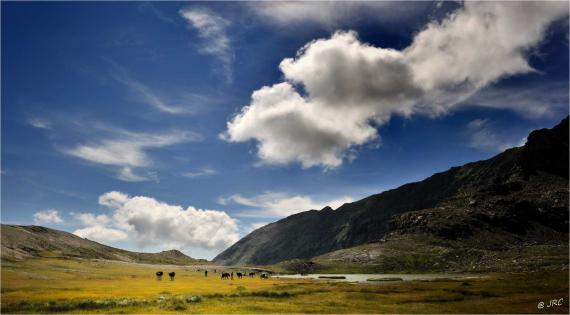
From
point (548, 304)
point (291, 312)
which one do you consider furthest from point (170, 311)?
point (548, 304)

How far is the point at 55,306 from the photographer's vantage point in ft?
175

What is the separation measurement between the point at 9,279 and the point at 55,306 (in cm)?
4849

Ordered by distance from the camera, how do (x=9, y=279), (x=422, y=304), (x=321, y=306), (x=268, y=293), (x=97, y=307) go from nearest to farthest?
(x=97, y=307)
(x=321, y=306)
(x=422, y=304)
(x=268, y=293)
(x=9, y=279)

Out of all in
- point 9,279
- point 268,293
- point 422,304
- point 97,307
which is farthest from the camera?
point 9,279

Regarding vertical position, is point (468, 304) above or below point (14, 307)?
below

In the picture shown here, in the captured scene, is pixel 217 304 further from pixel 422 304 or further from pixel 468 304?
pixel 468 304

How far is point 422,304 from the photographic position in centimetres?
6191

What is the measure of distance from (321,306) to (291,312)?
24.7 feet

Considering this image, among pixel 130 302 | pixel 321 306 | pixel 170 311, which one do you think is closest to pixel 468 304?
pixel 321 306

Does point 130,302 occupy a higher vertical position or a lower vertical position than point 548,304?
higher

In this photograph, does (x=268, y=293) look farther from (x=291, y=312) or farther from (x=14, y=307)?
(x=14, y=307)

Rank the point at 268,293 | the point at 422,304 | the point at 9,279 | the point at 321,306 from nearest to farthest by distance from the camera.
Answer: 1. the point at 321,306
2. the point at 422,304
3. the point at 268,293
4. the point at 9,279

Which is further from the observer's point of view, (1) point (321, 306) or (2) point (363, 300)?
(2) point (363, 300)

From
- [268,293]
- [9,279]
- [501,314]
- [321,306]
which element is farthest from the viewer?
[9,279]
